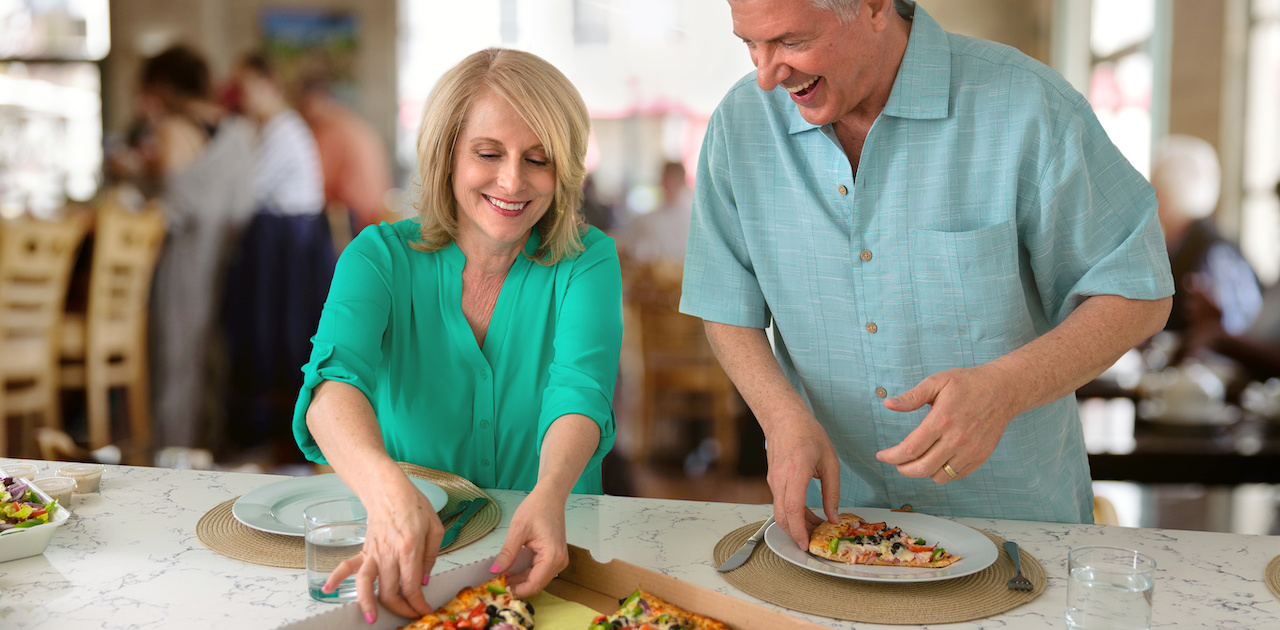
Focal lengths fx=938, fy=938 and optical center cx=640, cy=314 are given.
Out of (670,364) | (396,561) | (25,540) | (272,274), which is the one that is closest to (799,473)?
(396,561)

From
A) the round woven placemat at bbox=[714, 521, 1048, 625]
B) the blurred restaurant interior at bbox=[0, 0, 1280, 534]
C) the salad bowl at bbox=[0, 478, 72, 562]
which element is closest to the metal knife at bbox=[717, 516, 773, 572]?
the round woven placemat at bbox=[714, 521, 1048, 625]

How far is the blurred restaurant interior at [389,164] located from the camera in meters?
4.56

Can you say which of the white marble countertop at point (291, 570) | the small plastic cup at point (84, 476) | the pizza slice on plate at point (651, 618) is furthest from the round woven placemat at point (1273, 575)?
the small plastic cup at point (84, 476)

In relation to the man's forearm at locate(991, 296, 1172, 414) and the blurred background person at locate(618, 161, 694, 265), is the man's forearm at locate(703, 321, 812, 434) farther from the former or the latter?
the blurred background person at locate(618, 161, 694, 265)

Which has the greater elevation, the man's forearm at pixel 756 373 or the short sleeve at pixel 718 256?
the short sleeve at pixel 718 256

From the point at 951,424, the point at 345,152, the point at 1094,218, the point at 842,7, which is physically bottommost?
the point at 951,424

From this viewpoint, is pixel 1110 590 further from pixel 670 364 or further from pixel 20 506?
pixel 670 364

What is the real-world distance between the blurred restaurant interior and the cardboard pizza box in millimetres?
3339

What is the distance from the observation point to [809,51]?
1.17 meters

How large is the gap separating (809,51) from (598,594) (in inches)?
27.5

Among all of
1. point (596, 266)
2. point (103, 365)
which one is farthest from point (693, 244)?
point (103, 365)

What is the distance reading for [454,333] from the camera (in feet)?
4.70

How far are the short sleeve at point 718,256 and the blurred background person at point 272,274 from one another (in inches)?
165

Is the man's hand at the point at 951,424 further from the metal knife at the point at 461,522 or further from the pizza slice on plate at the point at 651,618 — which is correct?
the metal knife at the point at 461,522
